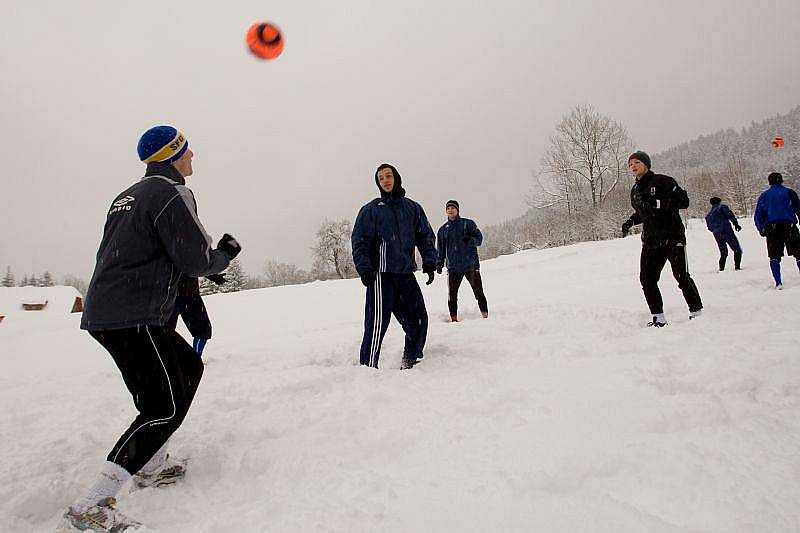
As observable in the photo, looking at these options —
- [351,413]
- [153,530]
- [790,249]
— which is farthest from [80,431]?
[790,249]

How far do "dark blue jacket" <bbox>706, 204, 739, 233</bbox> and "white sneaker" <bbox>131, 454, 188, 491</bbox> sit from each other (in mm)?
12243

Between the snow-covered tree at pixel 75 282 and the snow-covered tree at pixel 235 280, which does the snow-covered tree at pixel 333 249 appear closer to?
the snow-covered tree at pixel 235 280

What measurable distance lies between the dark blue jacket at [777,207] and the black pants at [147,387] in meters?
8.51

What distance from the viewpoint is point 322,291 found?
1730cm

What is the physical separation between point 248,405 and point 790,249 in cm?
875

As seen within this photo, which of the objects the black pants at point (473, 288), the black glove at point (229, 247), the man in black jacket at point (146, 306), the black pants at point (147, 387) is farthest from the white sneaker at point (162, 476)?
the black pants at point (473, 288)

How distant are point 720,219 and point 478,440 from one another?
11343mm

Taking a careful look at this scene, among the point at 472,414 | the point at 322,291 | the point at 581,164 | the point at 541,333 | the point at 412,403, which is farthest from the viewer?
the point at 581,164

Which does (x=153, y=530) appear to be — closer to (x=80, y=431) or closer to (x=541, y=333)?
(x=80, y=431)

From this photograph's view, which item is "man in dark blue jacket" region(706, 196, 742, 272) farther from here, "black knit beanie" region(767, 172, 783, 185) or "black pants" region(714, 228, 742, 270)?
"black knit beanie" region(767, 172, 783, 185)

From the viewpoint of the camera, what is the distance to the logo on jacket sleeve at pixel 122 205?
84.8 inches

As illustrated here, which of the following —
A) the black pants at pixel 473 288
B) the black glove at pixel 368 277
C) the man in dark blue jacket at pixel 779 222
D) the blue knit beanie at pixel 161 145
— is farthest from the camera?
the black pants at pixel 473 288

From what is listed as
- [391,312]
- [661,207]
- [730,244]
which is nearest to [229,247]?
[391,312]

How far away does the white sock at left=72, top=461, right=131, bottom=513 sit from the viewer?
1808 millimetres
